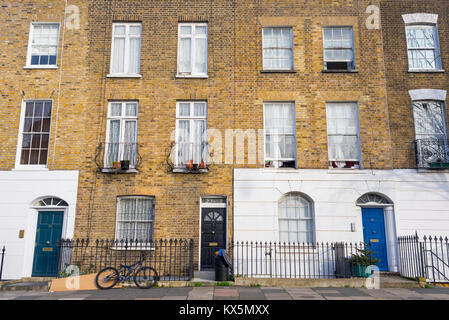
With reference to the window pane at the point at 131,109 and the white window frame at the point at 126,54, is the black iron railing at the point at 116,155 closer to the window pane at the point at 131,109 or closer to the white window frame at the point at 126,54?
the window pane at the point at 131,109

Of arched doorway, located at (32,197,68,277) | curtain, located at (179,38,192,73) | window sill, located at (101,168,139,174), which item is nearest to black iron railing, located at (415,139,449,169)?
curtain, located at (179,38,192,73)

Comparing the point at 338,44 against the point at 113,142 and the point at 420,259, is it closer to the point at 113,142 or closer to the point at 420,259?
the point at 420,259

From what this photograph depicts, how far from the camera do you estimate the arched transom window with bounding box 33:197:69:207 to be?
13281mm

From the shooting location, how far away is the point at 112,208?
1307 centimetres

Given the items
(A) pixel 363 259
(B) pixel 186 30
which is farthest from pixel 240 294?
(B) pixel 186 30

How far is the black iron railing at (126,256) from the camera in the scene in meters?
12.5

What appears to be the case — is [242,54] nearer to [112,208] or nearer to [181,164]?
[181,164]

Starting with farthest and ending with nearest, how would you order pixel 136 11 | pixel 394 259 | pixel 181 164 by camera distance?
pixel 136 11 < pixel 181 164 < pixel 394 259

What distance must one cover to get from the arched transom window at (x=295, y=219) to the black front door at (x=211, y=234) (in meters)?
2.11

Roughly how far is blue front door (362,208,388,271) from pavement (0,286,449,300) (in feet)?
6.04

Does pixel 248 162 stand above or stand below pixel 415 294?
above

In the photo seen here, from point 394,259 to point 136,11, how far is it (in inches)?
531

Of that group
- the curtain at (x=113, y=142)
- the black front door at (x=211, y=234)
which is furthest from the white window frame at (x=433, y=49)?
the curtain at (x=113, y=142)

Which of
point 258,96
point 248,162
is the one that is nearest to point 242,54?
point 258,96
